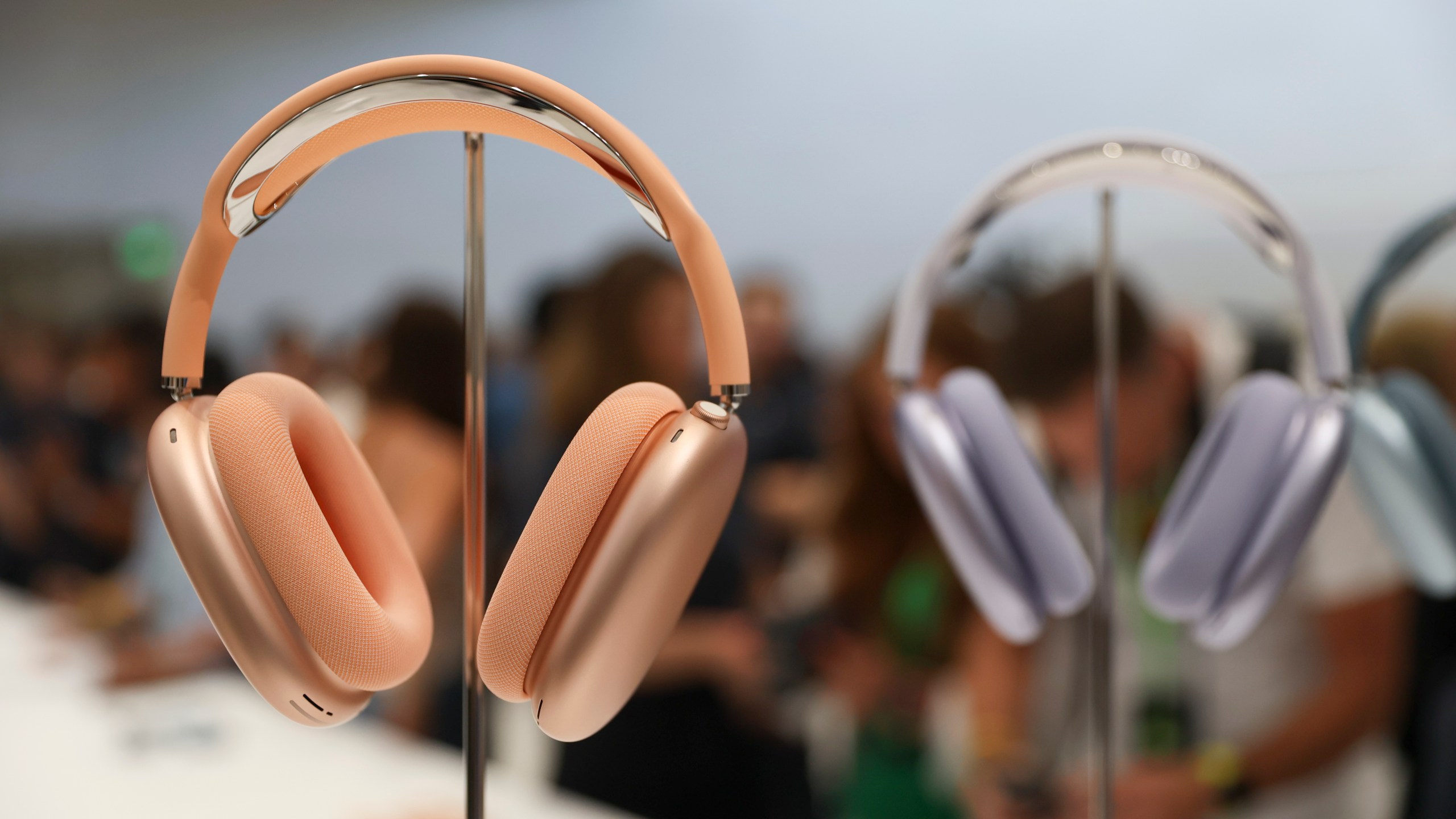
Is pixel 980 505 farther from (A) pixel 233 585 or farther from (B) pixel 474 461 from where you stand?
(A) pixel 233 585

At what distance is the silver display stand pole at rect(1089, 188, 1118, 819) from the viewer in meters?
0.86

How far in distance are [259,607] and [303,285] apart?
3751mm

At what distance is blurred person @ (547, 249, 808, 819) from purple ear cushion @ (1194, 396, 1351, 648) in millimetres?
1090

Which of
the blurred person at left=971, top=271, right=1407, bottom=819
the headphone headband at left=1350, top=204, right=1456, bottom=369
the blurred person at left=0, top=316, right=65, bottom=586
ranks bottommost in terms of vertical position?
the blurred person at left=0, top=316, right=65, bottom=586

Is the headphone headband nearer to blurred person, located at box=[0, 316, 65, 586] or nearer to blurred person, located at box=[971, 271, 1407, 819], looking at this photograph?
blurred person, located at box=[971, 271, 1407, 819]

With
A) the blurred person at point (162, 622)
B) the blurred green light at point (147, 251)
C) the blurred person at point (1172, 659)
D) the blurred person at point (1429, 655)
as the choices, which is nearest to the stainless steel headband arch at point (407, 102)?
the blurred person at point (1172, 659)

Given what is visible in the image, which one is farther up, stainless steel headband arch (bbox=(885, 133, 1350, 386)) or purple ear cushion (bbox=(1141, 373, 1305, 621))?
stainless steel headband arch (bbox=(885, 133, 1350, 386))

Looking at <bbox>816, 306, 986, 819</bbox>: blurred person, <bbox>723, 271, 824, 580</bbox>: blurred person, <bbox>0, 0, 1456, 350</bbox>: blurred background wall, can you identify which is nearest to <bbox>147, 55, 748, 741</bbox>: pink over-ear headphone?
<bbox>816, 306, 986, 819</bbox>: blurred person

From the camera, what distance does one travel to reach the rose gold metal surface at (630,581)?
49 centimetres

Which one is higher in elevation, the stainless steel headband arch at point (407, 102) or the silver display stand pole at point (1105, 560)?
the stainless steel headband arch at point (407, 102)

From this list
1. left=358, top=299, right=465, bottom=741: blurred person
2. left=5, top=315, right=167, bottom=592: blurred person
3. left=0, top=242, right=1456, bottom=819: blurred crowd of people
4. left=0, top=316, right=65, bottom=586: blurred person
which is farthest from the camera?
left=0, top=316, right=65, bottom=586: blurred person

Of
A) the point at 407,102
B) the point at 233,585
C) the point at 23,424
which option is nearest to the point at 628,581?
the point at 233,585

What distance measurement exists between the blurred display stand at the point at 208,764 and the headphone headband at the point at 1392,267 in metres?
1.03

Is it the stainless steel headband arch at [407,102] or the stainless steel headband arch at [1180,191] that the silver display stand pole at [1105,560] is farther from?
the stainless steel headband arch at [407,102]
